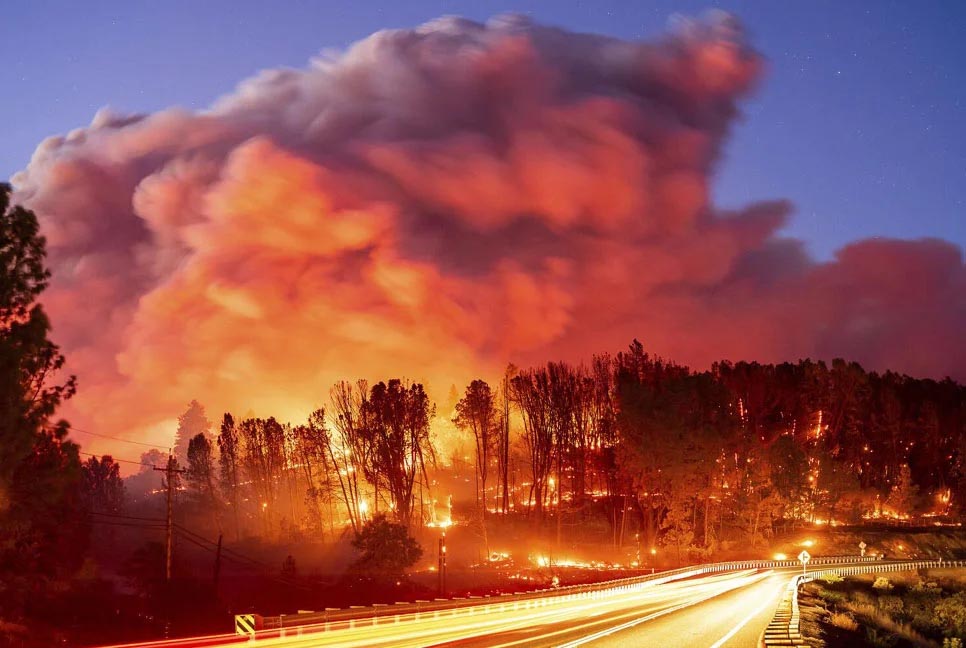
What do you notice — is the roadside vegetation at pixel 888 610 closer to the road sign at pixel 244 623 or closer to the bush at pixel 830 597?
the bush at pixel 830 597

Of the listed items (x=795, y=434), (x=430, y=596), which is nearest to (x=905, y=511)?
(x=795, y=434)

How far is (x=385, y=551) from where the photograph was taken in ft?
214

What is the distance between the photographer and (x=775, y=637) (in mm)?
24031

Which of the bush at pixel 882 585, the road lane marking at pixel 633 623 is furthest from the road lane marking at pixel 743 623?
the bush at pixel 882 585

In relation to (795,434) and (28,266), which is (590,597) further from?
(795,434)

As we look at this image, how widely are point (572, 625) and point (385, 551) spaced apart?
35.2m

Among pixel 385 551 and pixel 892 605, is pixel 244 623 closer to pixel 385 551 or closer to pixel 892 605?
pixel 385 551

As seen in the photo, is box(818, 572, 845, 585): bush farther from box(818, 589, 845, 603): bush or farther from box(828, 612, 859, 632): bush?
box(828, 612, 859, 632): bush

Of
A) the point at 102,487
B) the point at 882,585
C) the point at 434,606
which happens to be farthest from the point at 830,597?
the point at 102,487

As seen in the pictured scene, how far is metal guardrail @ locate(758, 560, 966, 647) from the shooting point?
23.8 m

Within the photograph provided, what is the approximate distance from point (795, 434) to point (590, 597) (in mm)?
63496

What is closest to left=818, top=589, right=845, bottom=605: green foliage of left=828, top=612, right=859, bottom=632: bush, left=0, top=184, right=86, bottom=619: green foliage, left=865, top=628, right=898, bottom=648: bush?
left=828, top=612, right=859, bottom=632: bush

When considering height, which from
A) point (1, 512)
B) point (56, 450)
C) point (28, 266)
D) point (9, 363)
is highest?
point (28, 266)

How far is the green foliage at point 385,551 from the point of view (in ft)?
214
